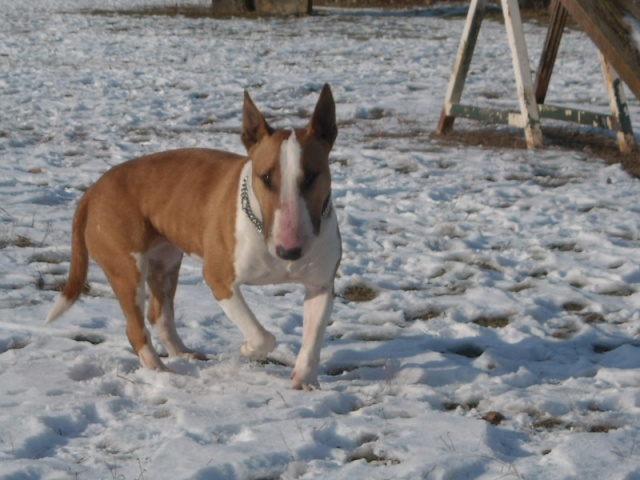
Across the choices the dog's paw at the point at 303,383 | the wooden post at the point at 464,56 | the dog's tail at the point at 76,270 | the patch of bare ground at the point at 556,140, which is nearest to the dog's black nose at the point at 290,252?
the dog's paw at the point at 303,383

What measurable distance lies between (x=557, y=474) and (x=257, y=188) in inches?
68.4

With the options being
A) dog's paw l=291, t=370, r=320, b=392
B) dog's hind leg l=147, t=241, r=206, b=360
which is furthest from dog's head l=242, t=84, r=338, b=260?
dog's hind leg l=147, t=241, r=206, b=360

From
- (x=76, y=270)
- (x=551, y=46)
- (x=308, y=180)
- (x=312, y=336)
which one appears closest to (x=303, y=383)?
(x=312, y=336)

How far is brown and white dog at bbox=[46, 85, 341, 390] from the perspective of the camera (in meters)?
4.40

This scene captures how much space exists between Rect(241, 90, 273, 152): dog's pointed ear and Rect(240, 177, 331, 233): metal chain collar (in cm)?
18

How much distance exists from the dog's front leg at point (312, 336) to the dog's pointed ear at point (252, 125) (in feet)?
2.42

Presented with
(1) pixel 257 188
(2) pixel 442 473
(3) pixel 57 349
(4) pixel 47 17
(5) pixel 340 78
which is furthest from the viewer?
(4) pixel 47 17

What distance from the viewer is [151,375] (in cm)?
486

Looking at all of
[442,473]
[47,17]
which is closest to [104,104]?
[442,473]

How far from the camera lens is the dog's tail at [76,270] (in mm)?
5199

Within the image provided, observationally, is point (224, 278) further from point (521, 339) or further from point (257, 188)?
point (521, 339)

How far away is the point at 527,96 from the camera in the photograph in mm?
9969

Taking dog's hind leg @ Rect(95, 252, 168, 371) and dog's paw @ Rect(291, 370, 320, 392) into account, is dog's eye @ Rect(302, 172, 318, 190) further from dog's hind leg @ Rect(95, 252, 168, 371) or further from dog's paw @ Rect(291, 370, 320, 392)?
dog's hind leg @ Rect(95, 252, 168, 371)

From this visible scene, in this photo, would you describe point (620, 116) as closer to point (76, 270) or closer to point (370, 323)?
point (370, 323)
